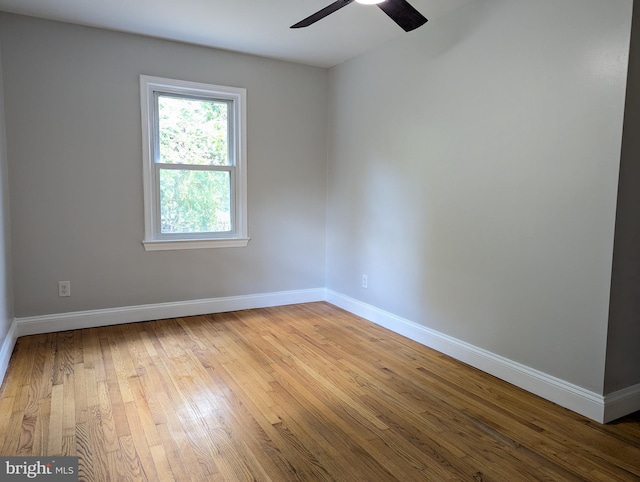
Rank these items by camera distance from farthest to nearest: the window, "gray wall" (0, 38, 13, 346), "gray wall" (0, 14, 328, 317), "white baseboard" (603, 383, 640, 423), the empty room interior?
the window
"gray wall" (0, 14, 328, 317)
"gray wall" (0, 38, 13, 346)
"white baseboard" (603, 383, 640, 423)
the empty room interior

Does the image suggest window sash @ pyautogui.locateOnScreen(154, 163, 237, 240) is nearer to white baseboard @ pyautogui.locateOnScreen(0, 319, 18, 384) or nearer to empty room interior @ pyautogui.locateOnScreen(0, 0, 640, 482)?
empty room interior @ pyautogui.locateOnScreen(0, 0, 640, 482)

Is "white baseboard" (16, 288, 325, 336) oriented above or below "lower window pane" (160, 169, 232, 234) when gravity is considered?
below

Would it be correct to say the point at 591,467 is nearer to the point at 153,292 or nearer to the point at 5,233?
the point at 153,292

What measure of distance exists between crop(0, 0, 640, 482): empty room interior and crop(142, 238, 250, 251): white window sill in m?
0.03

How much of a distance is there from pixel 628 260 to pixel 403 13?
1.76 m

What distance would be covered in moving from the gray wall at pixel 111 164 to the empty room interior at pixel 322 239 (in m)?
0.02

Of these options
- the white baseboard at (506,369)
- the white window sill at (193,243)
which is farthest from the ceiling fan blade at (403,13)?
the white window sill at (193,243)

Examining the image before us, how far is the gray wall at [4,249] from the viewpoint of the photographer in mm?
2854

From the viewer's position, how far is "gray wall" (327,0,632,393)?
87.8 inches

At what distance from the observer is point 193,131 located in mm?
3965

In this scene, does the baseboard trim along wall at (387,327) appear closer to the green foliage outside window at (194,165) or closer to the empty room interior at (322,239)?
the empty room interior at (322,239)

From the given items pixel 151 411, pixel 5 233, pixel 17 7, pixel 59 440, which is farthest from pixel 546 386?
pixel 17 7

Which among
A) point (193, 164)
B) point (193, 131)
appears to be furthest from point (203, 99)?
point (193, 164)

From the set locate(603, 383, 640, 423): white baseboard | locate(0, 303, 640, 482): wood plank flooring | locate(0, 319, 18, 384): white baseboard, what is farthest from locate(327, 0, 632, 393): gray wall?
locate(0, 319, 18, 384): white baseboard
